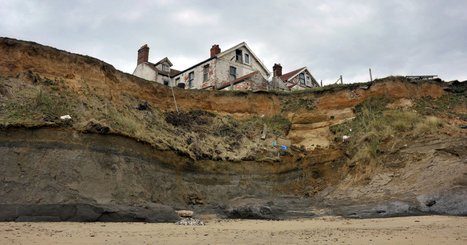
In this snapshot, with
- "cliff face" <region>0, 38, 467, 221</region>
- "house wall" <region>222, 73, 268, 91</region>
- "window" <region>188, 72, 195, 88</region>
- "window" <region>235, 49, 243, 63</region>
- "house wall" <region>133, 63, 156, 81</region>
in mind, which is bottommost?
"cliff face" <region>0, 38, 467, 221</region>

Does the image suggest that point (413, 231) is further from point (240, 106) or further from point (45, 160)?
point (240, 106)

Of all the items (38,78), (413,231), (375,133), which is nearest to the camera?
(413,231)

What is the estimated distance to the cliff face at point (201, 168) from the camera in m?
10.5

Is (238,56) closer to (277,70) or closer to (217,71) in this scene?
(217,71)

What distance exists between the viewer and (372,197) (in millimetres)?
13266

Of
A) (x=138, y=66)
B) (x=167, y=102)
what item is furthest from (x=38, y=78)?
(x=138, y=66)

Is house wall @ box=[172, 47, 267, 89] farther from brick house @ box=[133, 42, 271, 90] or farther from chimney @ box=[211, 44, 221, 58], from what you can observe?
chimney @ box=[211, 44, 221, 58]

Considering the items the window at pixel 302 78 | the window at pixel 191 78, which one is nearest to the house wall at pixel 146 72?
the window at pixel 191 78

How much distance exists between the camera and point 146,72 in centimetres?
3078

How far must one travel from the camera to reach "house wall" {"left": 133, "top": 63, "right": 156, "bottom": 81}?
3028 cm

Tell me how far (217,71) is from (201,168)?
1460 centimetres

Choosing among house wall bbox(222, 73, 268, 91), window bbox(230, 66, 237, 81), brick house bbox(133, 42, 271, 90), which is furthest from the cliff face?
window bbox(230, 66, 237, 81)

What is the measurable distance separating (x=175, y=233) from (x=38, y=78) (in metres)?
10.3

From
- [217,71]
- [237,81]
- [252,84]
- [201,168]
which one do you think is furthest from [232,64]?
[201,168]
